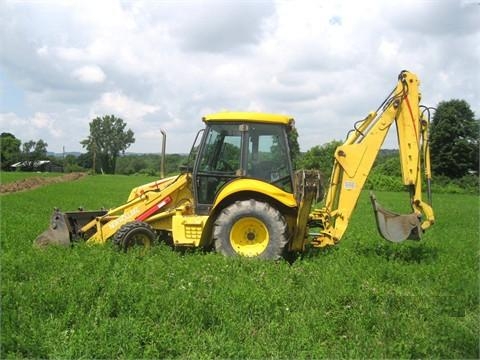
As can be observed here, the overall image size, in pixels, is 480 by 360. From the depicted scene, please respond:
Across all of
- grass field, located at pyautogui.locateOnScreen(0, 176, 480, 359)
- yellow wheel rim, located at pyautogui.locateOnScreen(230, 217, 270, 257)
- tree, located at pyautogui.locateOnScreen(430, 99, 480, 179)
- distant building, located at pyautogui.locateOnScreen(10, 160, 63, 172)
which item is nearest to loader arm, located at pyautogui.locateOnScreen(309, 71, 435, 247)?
grass field, located at pyautogui.locateOnScreen(0, 176, 480, 359)

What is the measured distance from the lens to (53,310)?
555cm

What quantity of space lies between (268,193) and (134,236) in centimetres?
238

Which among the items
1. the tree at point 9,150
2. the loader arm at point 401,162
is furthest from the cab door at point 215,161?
Answer: the tree at point 9,150

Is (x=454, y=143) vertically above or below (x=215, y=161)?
above

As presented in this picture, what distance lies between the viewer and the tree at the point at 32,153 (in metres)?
84.7

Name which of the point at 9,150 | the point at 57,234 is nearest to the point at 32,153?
the point at 9,150

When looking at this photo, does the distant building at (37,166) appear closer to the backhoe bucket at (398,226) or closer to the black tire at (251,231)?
the black tire at (251,231)

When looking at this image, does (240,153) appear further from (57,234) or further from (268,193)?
(57,234)

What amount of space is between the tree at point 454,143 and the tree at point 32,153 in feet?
205

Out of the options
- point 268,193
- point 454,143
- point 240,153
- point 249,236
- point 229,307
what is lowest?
point 229,307

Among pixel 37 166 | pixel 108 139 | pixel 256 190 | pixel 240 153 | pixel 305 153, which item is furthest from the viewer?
pixel 108 139

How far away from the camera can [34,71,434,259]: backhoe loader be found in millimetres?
8367

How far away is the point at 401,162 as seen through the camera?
8.63 m

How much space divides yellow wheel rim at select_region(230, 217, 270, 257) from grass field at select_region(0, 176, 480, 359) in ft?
1.92
